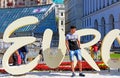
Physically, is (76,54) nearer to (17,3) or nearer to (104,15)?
(104,15)

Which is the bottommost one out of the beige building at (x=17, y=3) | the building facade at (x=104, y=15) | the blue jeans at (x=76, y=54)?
the blue jeans at (x=76, y=54)

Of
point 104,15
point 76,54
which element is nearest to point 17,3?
point 104,15

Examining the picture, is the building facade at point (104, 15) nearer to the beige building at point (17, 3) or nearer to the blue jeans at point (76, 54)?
the blue jeans at point (76, 54)

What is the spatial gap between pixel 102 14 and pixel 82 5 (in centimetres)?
3872

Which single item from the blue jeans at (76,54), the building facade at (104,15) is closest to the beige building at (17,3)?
the building facade at (104,15)

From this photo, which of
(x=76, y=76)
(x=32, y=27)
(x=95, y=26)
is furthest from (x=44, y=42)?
(x=32, y=27)

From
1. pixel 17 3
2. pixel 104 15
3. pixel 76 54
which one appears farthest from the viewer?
pixel 17 3

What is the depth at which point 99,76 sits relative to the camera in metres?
15.9

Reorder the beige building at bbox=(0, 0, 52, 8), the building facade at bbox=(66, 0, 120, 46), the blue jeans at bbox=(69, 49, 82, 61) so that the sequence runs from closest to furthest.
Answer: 1. the blue jeans at bbox=(69, 49, 82, 61)
2. the building facade at bbox=(66, 0, 120, 46)
3. the beige building at bbox=(0, 0, 52, 8)

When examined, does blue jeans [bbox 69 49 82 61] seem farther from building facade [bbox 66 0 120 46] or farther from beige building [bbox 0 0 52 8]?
beige building [bbox 0 0 52 8]

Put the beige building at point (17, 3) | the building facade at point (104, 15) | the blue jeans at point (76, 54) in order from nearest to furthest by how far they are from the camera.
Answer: the blue jeans at point (76, 54) → the building facade at point (104, 15) → the beige building at point (17, 3)

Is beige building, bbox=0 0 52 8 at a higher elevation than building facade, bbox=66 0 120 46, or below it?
higher

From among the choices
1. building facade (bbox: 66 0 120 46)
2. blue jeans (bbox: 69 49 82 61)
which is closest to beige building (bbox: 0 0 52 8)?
building facade (bbox: 66 0 120 46)

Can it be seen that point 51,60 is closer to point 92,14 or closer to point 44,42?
point 44,42
